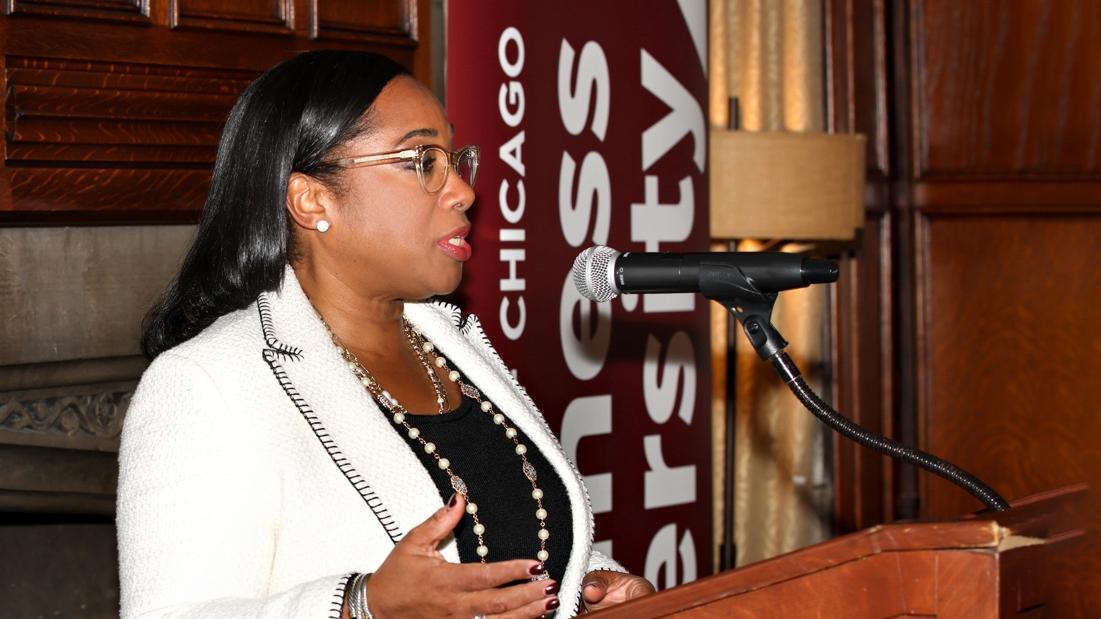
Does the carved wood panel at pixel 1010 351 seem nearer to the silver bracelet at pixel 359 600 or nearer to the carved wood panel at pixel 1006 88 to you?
the carved wood panel at pixel 1006 88

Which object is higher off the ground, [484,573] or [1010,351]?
[484,573]

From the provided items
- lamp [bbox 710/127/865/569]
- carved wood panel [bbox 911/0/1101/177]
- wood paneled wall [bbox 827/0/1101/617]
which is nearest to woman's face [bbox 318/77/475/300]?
lamp [bbox 710/127/865/569]

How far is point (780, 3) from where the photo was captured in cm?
398

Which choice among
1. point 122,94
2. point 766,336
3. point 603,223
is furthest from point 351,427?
point 603,223

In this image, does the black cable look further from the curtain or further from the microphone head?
the curtain

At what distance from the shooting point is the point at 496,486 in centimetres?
173

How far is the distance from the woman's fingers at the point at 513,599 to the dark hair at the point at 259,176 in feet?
2.04

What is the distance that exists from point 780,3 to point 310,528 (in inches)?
115

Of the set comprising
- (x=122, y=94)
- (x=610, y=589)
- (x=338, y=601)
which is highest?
(x=122, y=94)

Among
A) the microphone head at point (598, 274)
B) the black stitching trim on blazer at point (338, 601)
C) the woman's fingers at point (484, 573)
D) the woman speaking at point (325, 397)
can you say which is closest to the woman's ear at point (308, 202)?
the woman speaking at point (325, 397)

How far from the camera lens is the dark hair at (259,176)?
169 cm

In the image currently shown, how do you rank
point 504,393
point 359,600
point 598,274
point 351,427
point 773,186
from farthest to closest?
point 773,186
point 504,393
point 351,427
point 598,274
point 359,600

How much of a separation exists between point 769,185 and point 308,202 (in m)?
1.95

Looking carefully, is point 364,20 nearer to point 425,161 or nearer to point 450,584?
Result: point 425,161
